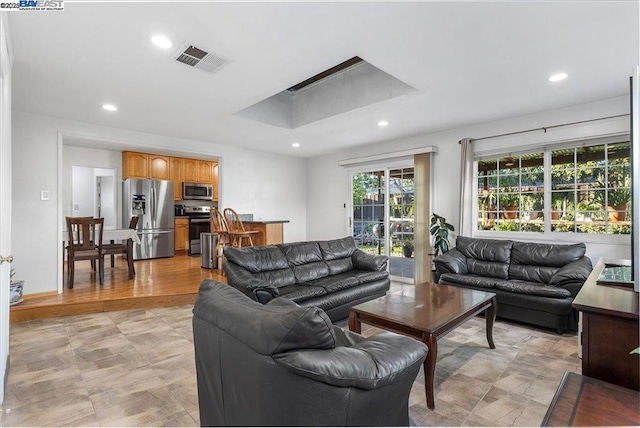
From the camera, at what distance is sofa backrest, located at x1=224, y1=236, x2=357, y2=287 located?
3.47 meters

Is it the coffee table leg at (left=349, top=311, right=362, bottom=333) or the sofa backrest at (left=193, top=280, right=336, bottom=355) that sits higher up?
the sofa backrest at (left=193, top=280, right=336, bottom=355)

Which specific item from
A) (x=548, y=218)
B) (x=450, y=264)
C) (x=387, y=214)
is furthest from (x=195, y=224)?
(x=548, y=218)

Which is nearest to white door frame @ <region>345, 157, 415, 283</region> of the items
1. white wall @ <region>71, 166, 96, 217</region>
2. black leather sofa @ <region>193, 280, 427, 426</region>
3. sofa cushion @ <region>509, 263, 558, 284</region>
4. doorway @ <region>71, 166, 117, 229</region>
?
sofa cushion @ <region>509, 263, 558, 284</region>

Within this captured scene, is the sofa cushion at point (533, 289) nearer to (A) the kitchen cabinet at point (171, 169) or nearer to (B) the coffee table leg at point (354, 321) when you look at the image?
(B) the coffee table leg at point (354, 321)

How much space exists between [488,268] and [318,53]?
3346 millimetres

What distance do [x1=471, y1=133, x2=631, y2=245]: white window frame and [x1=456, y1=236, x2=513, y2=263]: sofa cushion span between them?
0.45m

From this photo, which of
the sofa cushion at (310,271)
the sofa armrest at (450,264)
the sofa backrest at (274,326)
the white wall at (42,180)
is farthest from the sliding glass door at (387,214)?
the sofa backrest at (274,326)

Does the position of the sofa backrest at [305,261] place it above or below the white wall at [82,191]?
below

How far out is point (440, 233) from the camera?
15.9ft

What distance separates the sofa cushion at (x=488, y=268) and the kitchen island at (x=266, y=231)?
3050 mm

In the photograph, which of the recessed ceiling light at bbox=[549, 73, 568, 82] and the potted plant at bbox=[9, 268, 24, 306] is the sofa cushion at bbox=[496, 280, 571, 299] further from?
the potted plant at bbox=[9, 268, 24, 306]

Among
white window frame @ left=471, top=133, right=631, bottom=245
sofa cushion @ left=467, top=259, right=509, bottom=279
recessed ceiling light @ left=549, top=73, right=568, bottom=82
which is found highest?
recessed ceiling light @ left=549, top=73, right=568, bottom=82

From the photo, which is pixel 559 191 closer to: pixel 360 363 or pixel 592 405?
pixel 592 405

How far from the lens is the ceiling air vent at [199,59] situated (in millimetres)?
2559
